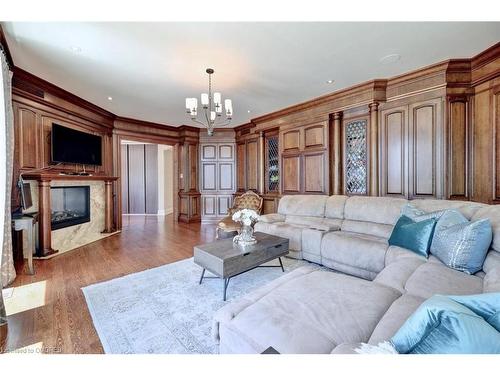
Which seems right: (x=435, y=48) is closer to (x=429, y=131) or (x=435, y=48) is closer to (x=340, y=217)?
(x=429, y=131)

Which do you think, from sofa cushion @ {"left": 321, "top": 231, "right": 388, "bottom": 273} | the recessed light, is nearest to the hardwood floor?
sofa cushion @ {"left": 321, "top": 231, "right": 388, "bottom": 273}

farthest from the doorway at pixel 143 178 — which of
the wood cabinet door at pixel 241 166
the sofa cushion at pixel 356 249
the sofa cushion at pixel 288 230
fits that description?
the sofa cushion at pixel 356 249

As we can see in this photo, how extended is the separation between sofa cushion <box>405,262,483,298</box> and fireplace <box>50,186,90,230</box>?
16.4ft

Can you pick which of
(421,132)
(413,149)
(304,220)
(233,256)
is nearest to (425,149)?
(413,149)

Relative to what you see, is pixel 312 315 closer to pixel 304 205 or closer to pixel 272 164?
→ pixel 304 205

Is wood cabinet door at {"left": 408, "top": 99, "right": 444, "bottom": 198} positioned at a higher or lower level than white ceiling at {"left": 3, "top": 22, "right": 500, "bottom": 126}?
lower

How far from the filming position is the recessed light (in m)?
2.81

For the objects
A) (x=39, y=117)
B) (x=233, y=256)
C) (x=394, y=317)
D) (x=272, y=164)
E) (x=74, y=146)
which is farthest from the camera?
(x=272, y=164)

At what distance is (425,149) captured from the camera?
3291 millimetres

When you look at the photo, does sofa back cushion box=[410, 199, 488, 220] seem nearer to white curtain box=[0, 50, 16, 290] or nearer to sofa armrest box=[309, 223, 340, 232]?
sofa armrest box=[309, 223, 340, 232]

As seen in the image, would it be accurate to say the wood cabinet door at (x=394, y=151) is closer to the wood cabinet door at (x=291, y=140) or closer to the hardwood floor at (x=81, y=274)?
the wood cabinet door at (x=291, y=140)

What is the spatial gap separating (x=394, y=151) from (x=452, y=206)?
4.35ft

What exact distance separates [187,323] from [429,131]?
381cm

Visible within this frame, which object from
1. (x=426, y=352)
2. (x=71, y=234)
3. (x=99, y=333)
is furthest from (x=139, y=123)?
(x=426, y=352)
